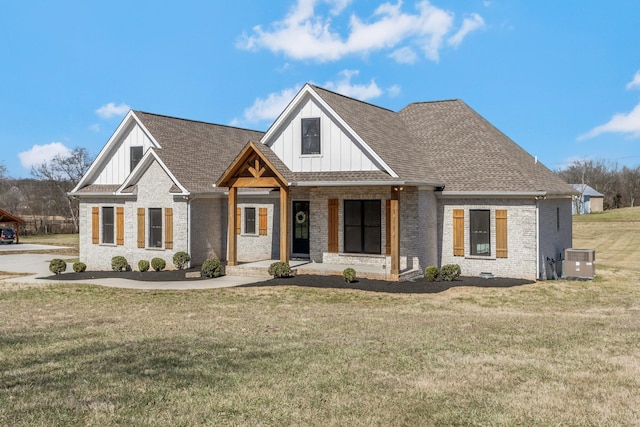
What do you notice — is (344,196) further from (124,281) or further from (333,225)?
(124,281)

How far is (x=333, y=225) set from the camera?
76.1 feet

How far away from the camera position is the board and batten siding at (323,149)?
22.0 meters

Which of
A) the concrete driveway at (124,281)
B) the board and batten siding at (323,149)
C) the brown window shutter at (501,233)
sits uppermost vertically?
the board and batten siding at (323,149)

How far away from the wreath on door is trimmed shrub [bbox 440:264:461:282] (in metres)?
6.79

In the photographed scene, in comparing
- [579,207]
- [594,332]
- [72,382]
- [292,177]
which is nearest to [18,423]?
[72,382]

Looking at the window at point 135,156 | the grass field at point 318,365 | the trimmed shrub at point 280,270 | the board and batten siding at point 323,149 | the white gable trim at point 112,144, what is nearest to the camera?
the grass field at point 318,365

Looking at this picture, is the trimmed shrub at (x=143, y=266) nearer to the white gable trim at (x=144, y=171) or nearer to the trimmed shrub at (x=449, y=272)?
the white gable trim at (x=144, y=171)

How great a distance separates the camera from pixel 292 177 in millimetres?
22312

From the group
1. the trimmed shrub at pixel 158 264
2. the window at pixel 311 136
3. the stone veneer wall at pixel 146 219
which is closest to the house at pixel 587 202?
the window at pixel 311 136

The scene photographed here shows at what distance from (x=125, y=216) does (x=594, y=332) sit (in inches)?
836

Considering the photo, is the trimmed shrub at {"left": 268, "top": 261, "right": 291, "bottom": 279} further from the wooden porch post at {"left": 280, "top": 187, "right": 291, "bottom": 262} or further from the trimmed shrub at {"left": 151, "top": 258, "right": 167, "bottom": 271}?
the trimmed shrub at {"left": 151, "top": 258, "right": 167, "bottom": 271}

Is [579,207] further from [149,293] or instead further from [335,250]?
[149,293]

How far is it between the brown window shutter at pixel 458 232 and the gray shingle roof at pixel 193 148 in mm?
11055

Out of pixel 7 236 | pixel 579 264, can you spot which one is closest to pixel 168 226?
pixel 579 264
